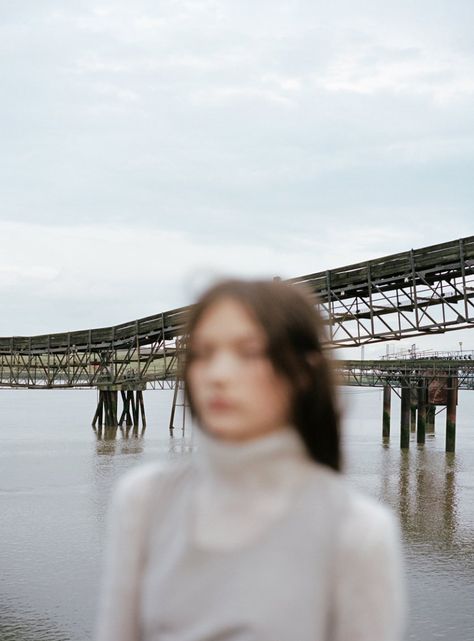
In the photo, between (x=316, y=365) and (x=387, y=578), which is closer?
(x=387, y=578)

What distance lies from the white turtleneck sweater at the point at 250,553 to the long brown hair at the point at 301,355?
0.11 ft

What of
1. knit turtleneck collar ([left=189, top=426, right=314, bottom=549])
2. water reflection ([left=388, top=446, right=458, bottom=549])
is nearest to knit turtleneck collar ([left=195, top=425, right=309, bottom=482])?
knit turtleneck collar ([left=189, top=426, right=314, bottom=549])

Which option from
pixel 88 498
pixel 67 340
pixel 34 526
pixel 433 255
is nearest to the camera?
pixel 34 526

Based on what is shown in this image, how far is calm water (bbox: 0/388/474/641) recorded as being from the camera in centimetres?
1316

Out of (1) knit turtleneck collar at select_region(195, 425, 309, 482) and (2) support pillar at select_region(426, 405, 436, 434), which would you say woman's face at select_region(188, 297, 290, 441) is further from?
(2) support pillar at select_region(426, 405, 436, 434)

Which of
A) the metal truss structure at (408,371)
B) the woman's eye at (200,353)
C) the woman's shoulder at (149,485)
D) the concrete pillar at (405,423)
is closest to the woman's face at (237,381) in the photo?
the woman's eye at (200,353)

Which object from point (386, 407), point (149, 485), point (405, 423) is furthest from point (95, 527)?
point (386, 407)

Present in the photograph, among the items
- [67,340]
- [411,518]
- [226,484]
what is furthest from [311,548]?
[67,340]

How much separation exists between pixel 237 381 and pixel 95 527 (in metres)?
19.7

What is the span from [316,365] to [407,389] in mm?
50456

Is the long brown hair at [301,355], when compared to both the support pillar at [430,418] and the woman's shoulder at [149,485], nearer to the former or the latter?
the woman's shoulder at [149,485]

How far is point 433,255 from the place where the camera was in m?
21.9

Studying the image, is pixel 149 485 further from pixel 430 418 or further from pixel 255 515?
pixel 430 418

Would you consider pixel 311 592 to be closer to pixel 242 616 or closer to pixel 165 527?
pixel 242 616
